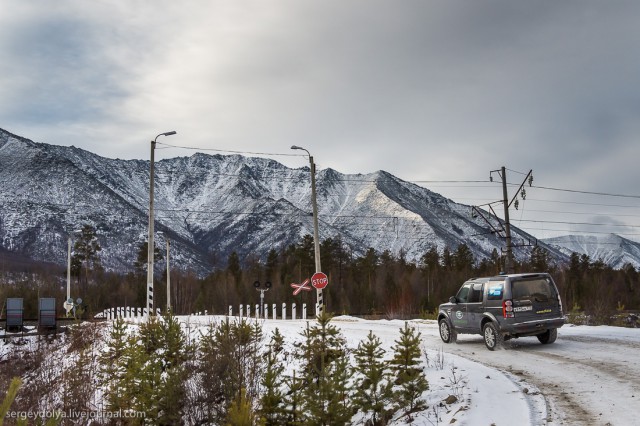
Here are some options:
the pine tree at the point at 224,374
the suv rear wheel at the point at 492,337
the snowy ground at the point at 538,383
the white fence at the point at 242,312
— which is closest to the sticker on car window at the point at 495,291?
the suv rear wheel at the point at 492,337

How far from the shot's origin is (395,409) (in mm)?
10266

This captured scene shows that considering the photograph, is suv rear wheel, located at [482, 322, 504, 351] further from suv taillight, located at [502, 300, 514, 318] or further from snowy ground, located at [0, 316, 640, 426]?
suv taillight, located at [502, 300, 514, 318]

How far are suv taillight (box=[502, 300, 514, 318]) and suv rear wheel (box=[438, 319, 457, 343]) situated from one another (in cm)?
282

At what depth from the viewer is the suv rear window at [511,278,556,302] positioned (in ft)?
53.6

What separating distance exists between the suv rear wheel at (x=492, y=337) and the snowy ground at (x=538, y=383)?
240 mm

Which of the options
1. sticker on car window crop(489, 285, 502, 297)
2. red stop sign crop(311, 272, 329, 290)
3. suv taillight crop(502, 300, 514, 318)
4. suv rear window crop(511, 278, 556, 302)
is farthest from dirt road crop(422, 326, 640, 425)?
red stop sign crop(311, 272, 329, 290)

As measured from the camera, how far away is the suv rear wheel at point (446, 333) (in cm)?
1873

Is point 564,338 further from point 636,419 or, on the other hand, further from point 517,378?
point 636,419

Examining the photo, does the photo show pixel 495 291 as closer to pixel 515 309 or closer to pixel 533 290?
pixel 515 309

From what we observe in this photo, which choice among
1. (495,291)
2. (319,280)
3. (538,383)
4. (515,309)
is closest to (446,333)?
(495,291)

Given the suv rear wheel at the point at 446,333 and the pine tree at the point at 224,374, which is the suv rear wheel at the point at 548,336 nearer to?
the suv rear wheel at the point at 446,333

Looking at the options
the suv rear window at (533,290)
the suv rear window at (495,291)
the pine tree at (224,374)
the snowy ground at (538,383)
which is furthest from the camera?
the suv rear window at (495,291)

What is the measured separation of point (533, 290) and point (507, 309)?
3.43ft

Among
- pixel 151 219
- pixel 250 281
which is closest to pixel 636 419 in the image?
pixel 151 219
